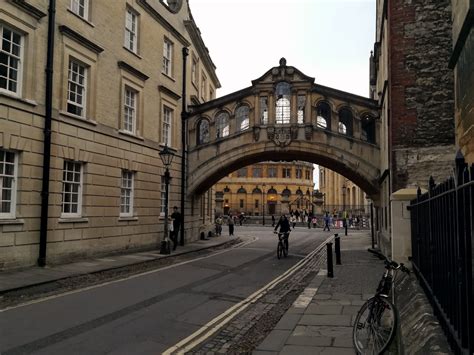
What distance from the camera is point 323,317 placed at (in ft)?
25.9

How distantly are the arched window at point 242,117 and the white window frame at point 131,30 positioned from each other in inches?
264

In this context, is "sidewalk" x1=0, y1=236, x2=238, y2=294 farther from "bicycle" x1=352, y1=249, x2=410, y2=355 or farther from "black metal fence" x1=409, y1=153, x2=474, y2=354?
"black metal fence" x1=409, y1=153, x2=474, y2=354

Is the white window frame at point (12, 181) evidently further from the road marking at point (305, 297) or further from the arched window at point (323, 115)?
the arched window at point (323, 115)

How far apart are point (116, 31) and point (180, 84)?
20.5ft

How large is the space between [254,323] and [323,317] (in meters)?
1.19

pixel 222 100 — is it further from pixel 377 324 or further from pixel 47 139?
pixel 377 324

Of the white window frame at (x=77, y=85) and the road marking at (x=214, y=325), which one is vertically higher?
the white window frame at (x=77, y=85)

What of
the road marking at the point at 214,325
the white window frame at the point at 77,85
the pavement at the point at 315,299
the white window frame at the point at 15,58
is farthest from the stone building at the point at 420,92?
the white window frame at the point at 15,58

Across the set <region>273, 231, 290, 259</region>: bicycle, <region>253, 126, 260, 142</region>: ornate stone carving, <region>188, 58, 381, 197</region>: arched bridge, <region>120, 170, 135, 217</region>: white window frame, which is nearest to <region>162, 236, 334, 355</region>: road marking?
<region>273, 231, 290, 259</region>: bicycle

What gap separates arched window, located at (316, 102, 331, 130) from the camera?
23.2 metres

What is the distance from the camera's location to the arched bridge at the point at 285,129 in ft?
73.5

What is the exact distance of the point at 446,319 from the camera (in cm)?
341

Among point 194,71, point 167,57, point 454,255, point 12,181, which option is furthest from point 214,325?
point 194,71

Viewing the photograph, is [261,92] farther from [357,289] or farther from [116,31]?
[357,289]
